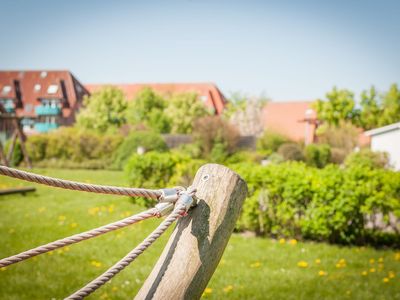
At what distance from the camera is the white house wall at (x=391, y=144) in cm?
1992

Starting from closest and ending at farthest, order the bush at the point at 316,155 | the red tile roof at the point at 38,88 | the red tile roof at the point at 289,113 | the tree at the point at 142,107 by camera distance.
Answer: the bush at the point at 316,155
the tree at the point at 142,107
the red tile roof at the point at 289,113
the red tile roof at the point at 38,88

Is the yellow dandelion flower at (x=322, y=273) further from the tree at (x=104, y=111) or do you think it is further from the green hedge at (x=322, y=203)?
the tree at (x=104, y=111)

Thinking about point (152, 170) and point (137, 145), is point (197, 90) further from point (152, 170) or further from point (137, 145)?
point (152, 170)

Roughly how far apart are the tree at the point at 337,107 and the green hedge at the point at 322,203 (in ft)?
108

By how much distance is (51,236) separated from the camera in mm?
5738

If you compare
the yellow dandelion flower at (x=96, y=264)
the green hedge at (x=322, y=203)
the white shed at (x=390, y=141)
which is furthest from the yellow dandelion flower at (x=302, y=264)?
the white shed at (x=390, y=141)

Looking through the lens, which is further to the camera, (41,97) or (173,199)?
(41,97)

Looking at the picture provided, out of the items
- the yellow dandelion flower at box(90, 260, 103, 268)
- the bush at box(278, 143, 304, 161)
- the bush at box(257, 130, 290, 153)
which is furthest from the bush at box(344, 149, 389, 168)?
the yellow dandelion flower at box(90, 260, 103, 268)

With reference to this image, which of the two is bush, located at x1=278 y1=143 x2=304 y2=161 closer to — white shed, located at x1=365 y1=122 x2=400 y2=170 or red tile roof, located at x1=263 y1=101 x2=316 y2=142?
white shed, located at x1=365 y1=122 x2=400 y2=170

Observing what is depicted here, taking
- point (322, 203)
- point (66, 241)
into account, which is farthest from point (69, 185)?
point (322, 203)

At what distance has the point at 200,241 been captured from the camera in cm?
126

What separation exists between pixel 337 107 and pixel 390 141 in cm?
1715

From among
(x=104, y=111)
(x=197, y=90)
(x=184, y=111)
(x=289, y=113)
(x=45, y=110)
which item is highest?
(x=197, y=90)

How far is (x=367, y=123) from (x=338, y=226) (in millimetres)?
35629
